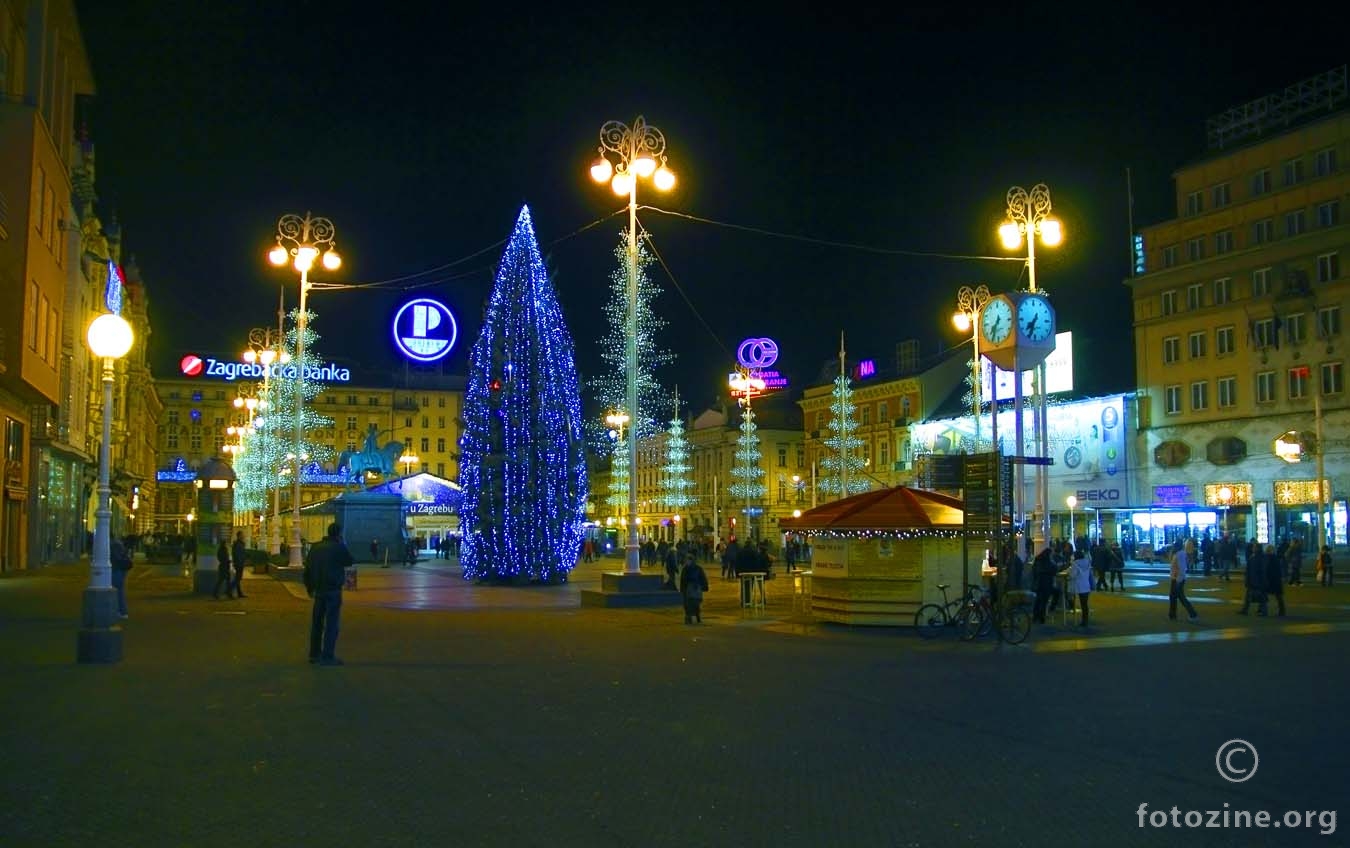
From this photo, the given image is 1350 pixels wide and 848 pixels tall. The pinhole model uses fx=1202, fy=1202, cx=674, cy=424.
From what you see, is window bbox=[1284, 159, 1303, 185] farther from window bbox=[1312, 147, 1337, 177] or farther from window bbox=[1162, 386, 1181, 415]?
window bbox=[1162, 386, 1181, 415]

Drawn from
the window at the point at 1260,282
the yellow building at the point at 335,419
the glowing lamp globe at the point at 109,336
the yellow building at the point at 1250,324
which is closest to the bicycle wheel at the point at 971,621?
the glowing lamp globe at the point at 109,336

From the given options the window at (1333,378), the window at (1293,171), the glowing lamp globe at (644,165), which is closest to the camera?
the glowing lamp globe at (644,165)

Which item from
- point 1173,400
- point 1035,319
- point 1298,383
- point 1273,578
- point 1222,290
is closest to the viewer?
point 1035,319

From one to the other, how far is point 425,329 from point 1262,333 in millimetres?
38464

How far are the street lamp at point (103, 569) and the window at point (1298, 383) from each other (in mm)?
49984

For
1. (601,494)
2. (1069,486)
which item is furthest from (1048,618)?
(601,494)

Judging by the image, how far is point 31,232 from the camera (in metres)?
36.6

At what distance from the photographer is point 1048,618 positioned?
24.0 meters

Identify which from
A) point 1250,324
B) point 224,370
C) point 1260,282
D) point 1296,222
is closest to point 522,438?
point 1250,324

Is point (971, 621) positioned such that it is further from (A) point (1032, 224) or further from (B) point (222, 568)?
(B) point (222, 568)

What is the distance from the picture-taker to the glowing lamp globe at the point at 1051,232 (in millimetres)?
28281

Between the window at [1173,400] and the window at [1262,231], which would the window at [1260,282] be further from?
the window at [1173,400]

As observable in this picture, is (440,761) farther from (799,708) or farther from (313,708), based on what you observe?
(799,708)

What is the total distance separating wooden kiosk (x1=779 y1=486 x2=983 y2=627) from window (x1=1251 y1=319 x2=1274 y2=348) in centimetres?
3847
